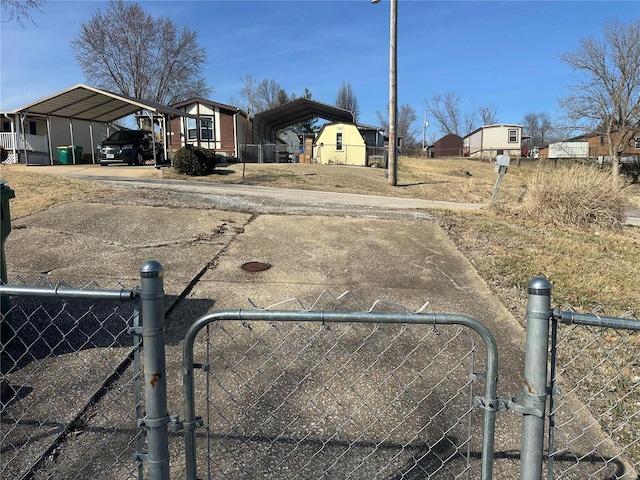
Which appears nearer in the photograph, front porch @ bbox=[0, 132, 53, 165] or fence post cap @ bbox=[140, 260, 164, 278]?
fence post cap @ bbox=[140, 260, 164, 278]

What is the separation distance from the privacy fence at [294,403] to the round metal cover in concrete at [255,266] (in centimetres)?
165

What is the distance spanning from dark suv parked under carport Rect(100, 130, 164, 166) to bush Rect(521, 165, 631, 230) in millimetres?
17959

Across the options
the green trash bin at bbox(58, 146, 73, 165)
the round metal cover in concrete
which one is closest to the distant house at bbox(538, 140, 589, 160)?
the green trash bin at bbox(58, 146, 73, 165)

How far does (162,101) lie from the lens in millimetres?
43844

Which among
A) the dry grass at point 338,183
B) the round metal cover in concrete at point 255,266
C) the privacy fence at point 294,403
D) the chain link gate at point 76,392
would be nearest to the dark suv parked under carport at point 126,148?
the dry grass at point 338,183

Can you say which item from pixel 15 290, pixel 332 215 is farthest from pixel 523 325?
pixel 332 215

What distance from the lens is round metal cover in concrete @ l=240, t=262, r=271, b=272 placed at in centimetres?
575

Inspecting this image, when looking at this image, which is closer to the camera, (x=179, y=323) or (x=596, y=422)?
(x=596, y=422)

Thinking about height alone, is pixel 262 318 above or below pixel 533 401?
above

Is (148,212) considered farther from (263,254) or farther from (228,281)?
(228,281)

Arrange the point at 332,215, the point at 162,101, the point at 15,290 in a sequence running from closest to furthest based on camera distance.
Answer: the point at 15,290 → the point at 332,215 → the point at 162,101

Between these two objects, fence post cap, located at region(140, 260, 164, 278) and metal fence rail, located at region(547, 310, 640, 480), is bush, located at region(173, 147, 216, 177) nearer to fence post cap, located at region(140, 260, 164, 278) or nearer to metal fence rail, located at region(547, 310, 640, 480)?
metal fence rail, located at region(547, 310, 640, 480)

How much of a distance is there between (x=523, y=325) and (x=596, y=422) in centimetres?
152

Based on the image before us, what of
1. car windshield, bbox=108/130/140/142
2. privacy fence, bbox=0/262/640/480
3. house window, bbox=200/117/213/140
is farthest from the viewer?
house window, bbox=200/117/213/140
